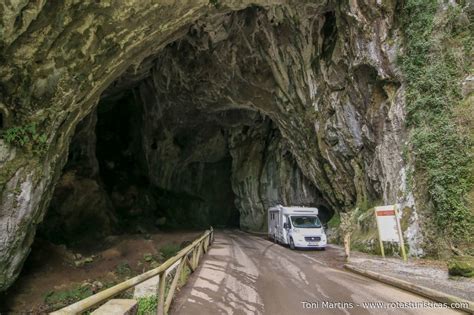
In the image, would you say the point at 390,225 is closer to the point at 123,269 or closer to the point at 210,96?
the point at 123,269

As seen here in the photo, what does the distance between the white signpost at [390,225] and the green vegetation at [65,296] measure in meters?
12.0

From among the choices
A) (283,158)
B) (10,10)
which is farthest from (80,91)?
(283,158)

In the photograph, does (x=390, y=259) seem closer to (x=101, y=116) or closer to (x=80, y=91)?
(x=80, y=91)

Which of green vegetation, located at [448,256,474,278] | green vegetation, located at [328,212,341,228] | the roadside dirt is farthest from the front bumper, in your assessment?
green vegetation, located at [448,256,474,278]

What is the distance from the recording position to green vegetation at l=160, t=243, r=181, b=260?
18084 millimetres

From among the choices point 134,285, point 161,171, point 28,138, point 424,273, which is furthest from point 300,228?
point 161,171

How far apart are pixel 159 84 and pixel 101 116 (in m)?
7.63

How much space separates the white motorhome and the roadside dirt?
6.88 meters

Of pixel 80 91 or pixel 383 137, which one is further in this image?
pixel 383 137

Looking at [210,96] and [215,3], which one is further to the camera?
[210,96]

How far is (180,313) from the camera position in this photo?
6.05m

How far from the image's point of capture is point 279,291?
820 centimetres

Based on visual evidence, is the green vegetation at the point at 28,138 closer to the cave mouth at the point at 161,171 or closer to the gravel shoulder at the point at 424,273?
the cave mouth at the point at 161,171

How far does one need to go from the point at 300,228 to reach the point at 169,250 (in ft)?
26.3
